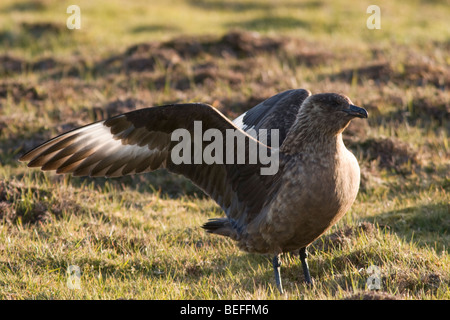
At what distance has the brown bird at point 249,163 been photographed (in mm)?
4227

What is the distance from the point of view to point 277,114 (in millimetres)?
5379

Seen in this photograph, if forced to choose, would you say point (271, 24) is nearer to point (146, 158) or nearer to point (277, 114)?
point (277, 114)

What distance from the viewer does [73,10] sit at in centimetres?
1479

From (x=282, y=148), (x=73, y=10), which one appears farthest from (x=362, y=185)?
(x=73, y=10)

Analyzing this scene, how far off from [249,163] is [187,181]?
2285 mm

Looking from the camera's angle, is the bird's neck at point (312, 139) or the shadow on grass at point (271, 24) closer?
the bird's neck at point (312, 139)

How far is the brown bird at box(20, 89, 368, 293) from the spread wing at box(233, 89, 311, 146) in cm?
33

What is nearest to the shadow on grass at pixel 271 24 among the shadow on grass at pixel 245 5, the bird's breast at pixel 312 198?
the shadow on grass at pixel 245 5

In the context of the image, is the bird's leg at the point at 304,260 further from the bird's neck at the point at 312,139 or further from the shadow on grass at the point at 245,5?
the shadow on grass at the point at 245,5

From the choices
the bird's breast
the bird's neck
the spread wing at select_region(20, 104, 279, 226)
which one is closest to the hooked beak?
the bird's neck

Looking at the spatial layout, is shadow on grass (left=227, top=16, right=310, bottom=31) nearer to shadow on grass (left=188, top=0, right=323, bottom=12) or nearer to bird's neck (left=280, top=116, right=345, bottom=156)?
shadow on grass (left=188, top=0, right=323, bottom=12)

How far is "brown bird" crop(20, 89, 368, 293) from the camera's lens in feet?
13.9

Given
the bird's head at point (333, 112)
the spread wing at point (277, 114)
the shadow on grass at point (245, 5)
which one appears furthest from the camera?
the shadow on grass at point (245, 5)
